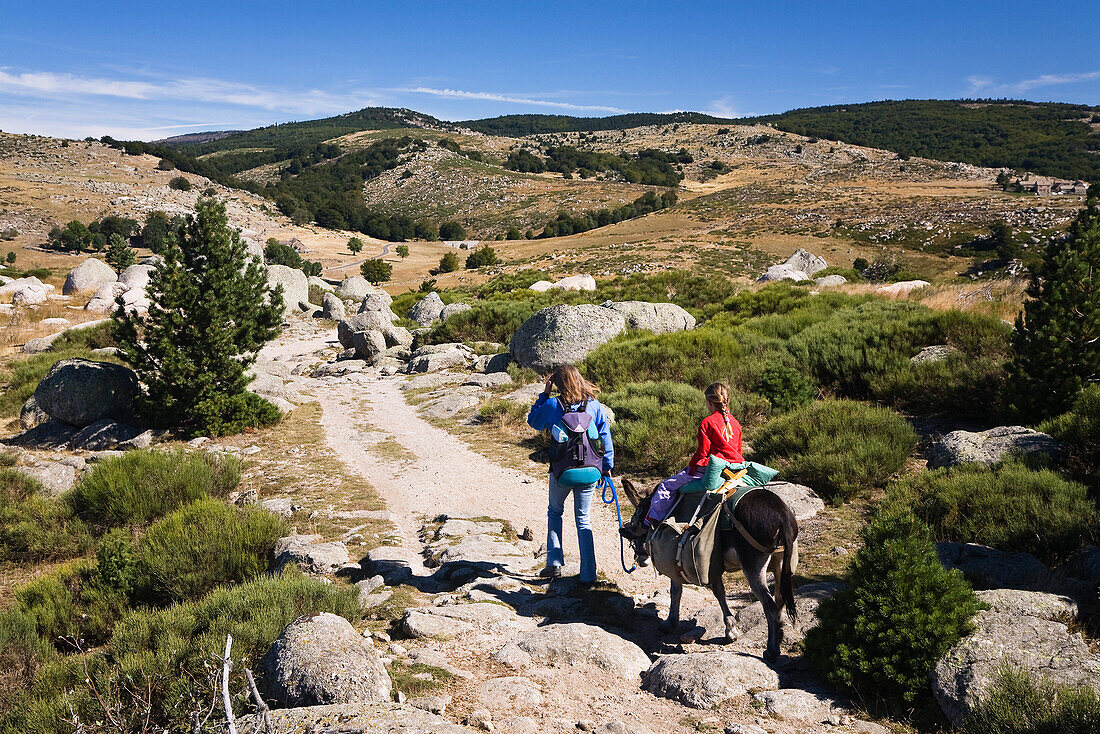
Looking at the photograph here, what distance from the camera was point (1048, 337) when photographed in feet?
26.5

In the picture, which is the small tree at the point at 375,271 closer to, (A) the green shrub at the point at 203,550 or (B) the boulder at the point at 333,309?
(B) the boulder at the point at 333,309

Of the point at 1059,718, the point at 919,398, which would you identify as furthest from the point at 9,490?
the point at 919,398

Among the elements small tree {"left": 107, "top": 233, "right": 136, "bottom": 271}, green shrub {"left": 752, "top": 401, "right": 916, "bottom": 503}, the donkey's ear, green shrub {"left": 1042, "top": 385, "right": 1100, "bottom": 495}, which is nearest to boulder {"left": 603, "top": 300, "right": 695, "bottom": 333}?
green shrub {"left": 752, "top": 401, "right": 916, "bottom": 503}

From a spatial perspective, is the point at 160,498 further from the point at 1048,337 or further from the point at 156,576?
the point at 1048,337

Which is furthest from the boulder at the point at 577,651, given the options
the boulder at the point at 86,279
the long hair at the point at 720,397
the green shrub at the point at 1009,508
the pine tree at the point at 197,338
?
the boulder at the point at 86,279

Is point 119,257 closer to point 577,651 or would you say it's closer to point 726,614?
point 577,651

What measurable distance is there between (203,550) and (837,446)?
7.64 metres

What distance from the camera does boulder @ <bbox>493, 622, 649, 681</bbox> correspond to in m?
4.40

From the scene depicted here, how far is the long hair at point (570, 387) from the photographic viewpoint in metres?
5.68

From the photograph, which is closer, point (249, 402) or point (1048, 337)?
point (1048, 337)

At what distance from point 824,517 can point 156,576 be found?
7.21 metres

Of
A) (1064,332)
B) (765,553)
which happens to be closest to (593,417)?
(765,553)

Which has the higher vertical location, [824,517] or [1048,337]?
[1048,337]

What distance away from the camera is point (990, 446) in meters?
7.42
